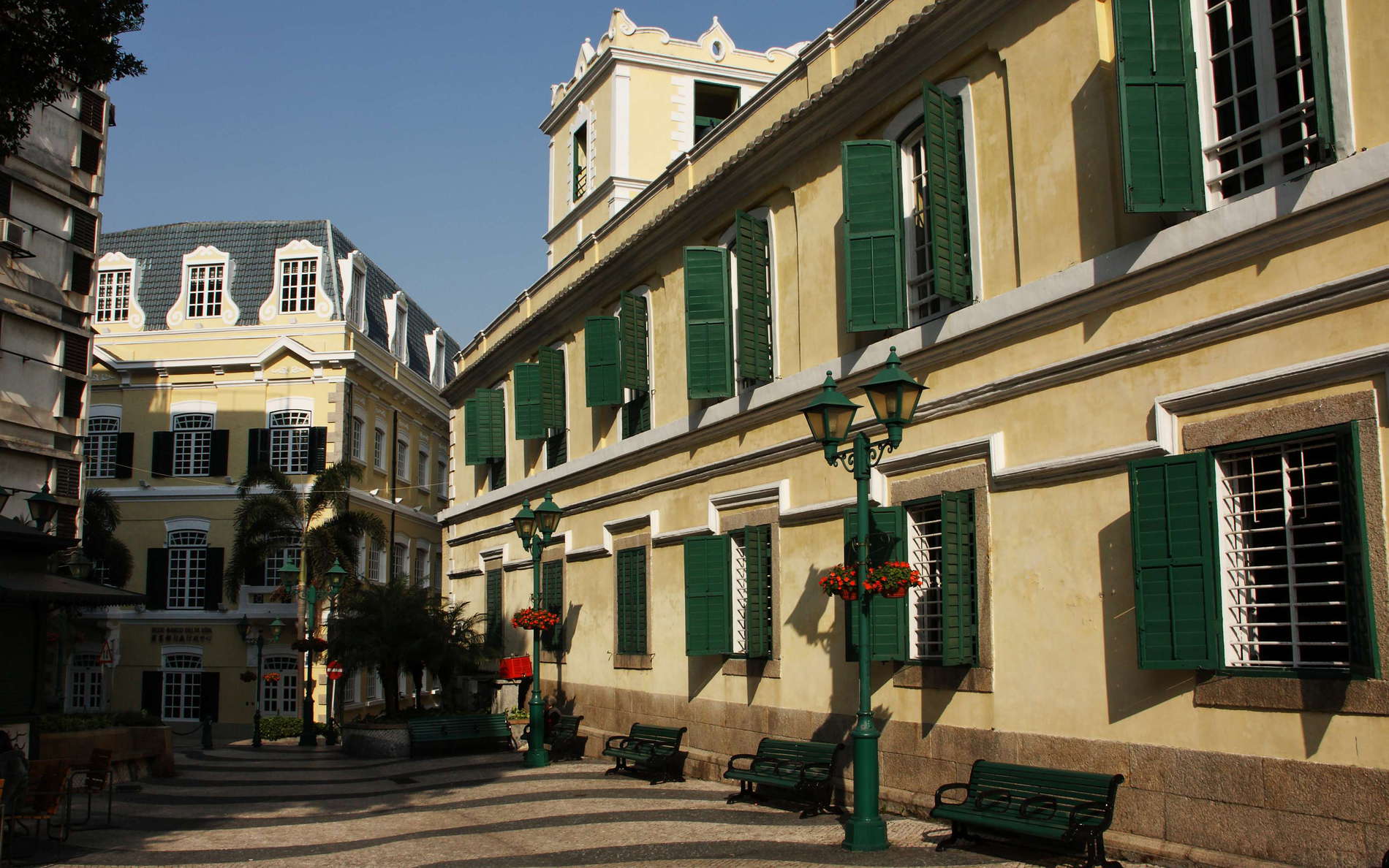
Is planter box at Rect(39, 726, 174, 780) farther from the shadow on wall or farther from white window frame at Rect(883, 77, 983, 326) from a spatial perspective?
the shadow on wall

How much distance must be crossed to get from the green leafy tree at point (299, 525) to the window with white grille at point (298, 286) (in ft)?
24.3

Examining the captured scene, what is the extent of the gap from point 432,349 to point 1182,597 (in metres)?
46.5

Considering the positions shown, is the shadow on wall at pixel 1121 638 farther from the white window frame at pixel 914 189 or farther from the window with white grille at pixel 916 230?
the window with white grille at pixel 916 230

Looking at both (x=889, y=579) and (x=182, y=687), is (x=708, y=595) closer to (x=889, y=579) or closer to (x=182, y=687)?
(x=889, y=579)

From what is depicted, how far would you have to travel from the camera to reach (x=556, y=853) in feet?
37.9

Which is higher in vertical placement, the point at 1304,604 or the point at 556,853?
the point at 1304,604

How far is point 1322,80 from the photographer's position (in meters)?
8.77

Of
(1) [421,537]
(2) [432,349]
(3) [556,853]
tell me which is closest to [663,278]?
(3) [556,853]

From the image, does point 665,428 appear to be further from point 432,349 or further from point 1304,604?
point 432,349

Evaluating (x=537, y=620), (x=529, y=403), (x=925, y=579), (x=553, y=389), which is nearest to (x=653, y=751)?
(x=537, y=620)

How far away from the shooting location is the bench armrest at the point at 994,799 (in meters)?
10.4

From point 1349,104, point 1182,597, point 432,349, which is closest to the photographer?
point 1349,104

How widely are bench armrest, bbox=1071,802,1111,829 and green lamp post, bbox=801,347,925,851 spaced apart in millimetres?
1842

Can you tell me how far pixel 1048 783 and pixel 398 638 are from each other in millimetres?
15981
